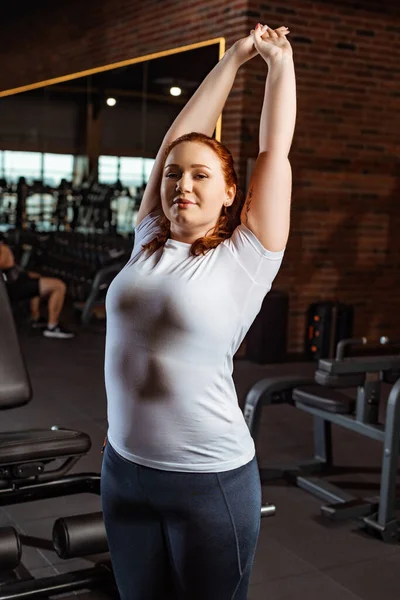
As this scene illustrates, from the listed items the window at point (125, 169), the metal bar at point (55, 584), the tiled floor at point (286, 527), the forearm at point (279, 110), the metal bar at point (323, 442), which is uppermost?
the window at point (125, 169)

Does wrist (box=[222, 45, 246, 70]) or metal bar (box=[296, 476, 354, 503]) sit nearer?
wrist (box=[222, 45, 246, 70])

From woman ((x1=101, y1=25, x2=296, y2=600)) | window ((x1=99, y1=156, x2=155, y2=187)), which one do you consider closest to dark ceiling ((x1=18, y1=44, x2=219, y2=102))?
window ((x1=99, y1=156, x2=155, y2=187))

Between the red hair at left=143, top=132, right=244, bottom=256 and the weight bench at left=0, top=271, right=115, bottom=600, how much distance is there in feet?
3.64

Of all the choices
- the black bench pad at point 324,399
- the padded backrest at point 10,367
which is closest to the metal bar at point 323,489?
the black bench pad at point 324,399

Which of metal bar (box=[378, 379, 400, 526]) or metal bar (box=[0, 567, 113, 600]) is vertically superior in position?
metal bar (box=[378, 379, 400, 526])

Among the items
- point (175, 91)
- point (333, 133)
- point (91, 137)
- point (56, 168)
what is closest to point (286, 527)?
point (333, 133)

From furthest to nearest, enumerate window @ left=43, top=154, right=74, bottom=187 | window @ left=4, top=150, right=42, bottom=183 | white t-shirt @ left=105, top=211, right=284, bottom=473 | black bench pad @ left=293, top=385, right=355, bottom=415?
window @ left=4, top=150, right=42, bottom=183 → window @ left=43, top=154, right=74, bottom=187 → black bench pad @ left=293, top=385, right=355, bottom=415 → white t-shirt @ left=105, top=211, right=284, bottom=473

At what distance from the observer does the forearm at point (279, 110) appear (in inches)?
46.7

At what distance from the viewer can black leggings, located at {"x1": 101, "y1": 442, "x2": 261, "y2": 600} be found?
113cm

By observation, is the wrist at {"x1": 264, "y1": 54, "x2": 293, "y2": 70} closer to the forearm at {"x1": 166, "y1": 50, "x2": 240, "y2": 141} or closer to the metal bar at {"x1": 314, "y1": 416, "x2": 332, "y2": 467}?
the forearm at {"x1": 166, "y1": 50, "x2": 240, "y2": 141}

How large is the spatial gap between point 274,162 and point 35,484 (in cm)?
139

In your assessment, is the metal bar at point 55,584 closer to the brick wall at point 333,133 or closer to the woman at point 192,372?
the woman at point 192,372

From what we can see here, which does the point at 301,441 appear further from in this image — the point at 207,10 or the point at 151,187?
the point at 207,10

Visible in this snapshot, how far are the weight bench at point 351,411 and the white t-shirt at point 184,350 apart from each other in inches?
64.5
